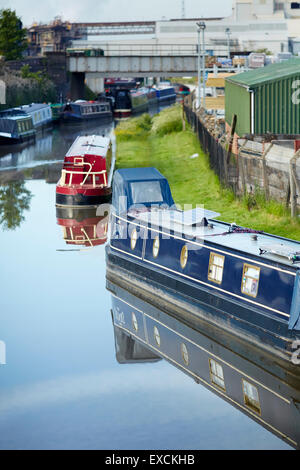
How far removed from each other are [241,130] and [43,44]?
116m

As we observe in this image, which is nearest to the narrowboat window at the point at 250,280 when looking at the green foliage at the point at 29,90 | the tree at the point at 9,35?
the green foliage at the point at 29,90

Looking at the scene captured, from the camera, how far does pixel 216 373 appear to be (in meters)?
18.0

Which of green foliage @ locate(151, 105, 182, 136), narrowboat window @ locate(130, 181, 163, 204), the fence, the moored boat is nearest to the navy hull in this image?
narrowboat window @ locate(130, 181, 163, 204)

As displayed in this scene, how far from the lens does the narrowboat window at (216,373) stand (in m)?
17.5

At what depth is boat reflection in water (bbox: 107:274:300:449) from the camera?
16.1 meters

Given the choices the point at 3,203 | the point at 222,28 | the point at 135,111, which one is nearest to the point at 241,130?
the point at 3,203

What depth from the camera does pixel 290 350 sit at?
17.1 meters

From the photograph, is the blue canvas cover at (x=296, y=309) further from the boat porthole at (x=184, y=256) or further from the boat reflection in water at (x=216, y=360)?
the boat porthole at (x=184, y=256)

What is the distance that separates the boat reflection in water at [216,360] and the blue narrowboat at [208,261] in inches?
16.7

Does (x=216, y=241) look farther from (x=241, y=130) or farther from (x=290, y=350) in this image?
(x=241, y=130)

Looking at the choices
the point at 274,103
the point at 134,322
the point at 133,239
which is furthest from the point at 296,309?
the point at 274,103

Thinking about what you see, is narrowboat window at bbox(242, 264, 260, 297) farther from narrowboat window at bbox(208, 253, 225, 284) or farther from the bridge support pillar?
the bridge support pillar

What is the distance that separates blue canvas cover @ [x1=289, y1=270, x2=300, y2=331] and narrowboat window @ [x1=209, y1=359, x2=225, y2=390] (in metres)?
1.99

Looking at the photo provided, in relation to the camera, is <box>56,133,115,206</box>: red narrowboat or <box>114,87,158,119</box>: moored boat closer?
<box>56,133,115,206</box>: red narrowboat
